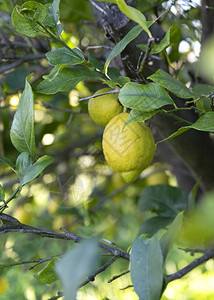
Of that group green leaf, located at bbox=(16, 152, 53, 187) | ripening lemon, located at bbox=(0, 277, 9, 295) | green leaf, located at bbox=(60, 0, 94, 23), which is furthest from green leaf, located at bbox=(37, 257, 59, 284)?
ripening lemon, located at bbox=(0, 277, 9, 295)

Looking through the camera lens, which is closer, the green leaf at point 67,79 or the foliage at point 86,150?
the foliage at point 86,150

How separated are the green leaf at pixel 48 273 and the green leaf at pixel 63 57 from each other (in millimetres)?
260

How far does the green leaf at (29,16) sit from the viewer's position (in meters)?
0.46

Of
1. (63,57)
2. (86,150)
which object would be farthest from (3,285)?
(63,57)

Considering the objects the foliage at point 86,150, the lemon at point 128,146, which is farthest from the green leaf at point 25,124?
the lemon at point 128,146

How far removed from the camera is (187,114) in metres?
0.70

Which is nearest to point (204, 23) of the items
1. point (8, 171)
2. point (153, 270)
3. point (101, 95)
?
point (101, 95)

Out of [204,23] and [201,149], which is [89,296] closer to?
[201,149]

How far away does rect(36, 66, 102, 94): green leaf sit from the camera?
1.76 ft


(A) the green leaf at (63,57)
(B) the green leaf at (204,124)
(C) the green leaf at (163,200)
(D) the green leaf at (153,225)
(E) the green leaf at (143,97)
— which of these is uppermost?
(A) the green leaf at (63,57)

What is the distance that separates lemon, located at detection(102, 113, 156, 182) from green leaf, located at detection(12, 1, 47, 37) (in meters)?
0.17

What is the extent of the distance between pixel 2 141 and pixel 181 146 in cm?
52

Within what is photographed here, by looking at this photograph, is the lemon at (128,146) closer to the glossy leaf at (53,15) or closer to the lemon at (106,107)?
the lemon at (106,107)

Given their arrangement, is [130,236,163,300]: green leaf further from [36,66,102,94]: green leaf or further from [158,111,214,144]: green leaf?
→ [36,66,102,94]: green leaf
